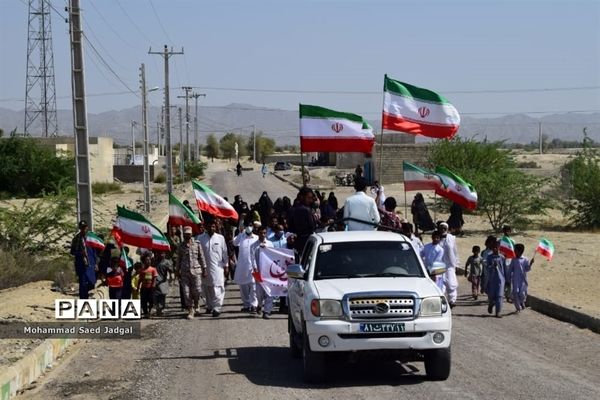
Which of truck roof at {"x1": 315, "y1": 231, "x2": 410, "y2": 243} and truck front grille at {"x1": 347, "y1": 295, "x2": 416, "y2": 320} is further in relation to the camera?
truck roof at {"x1": 315, "y1": 231, "x2": 410, "y2": 243}

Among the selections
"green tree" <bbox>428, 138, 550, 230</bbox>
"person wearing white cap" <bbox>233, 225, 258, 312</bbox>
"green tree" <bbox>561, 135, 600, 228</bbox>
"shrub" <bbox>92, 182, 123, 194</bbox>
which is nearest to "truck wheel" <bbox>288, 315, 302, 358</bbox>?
"person wearing white cap" <bbox>233, 225, 258, 312</bbox>

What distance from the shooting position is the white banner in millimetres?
16078

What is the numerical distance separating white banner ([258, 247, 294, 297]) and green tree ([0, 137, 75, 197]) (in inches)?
1910

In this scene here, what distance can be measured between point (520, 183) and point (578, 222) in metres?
5.28

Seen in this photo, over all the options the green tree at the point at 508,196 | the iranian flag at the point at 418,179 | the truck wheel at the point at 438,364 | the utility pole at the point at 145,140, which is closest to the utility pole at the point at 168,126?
the utility pole at the point at 145,140

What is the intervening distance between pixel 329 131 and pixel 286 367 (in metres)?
8.51

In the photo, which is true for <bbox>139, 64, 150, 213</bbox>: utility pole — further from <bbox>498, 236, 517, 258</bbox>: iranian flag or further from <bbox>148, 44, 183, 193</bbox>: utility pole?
<bbox>498, 236, 517, 258</bbox>: iranian flag

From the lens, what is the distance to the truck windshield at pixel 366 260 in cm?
1134

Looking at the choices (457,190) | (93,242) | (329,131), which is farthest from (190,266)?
(457,190)

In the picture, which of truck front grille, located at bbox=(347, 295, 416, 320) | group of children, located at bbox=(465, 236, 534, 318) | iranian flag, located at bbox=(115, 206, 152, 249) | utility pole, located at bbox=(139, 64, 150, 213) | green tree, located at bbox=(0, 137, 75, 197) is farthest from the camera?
green tree, located at bbox=(0, 137, 75, 197)

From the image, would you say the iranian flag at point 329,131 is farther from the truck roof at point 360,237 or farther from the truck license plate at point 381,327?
the truck license plate at point 381,327

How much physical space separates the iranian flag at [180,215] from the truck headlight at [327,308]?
28.9ft

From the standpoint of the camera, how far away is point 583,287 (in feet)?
67.2

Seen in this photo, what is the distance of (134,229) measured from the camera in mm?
18000
